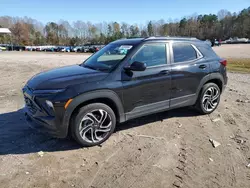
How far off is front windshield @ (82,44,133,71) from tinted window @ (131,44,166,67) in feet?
0.76

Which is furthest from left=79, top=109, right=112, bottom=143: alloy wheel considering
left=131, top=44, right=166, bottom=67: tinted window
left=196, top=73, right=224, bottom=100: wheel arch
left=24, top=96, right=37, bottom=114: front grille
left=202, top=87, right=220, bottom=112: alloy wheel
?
left=202, top=87, right=220, bottom=112: alloy wheel

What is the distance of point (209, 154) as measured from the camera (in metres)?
3.57

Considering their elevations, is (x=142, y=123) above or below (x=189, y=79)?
below

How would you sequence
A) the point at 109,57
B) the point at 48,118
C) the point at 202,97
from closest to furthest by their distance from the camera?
the point at 48,118 → the point at 109,57 → the point at 202,97

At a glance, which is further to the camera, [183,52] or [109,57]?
[183,52]

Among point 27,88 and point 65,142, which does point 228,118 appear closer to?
point 65,142

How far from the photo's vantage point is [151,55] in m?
4.27

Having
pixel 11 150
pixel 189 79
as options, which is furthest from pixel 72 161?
pixel 189 79

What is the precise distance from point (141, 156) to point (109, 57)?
2125 mm

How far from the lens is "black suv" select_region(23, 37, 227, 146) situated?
3455 millimetres

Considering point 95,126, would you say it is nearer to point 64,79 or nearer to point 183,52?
point 64,79

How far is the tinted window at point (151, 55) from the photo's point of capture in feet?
13.6

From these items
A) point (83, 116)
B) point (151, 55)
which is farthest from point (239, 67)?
point (83, 116)

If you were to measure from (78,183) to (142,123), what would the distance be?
2200 millimetres
